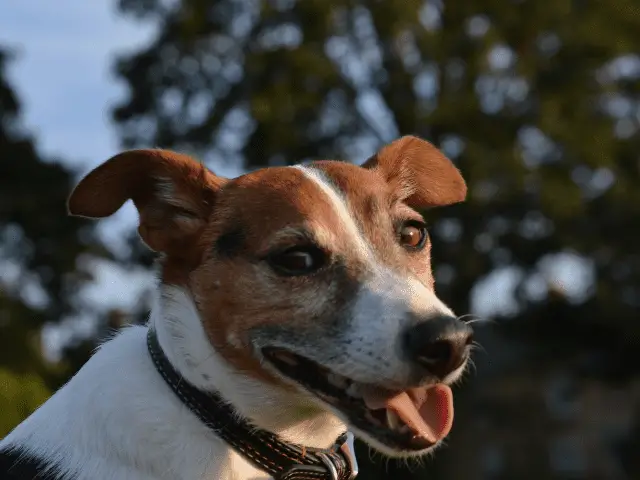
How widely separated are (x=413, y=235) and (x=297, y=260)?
566 millimetres

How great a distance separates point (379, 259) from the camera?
3.54m

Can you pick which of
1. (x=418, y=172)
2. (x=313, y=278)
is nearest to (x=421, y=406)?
(x=313, y=278)

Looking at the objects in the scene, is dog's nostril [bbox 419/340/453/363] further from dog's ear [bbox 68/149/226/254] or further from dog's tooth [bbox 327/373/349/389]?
dog's ear [bbox 68/149/226/254]

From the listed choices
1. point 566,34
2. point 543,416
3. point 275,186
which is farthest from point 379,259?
point 543,416

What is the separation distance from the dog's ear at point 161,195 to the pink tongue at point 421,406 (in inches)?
41.4

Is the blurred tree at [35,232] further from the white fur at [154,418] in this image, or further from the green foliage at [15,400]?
the white fur at [154,418]

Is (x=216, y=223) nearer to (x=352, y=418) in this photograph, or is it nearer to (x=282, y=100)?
(x=352, y=418)

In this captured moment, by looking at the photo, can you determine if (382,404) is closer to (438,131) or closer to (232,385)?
(232,385)

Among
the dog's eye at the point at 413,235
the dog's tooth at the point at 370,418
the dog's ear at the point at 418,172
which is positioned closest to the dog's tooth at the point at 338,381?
the dog's tooth at the point at 370,418

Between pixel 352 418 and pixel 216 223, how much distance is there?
1008 millimetres

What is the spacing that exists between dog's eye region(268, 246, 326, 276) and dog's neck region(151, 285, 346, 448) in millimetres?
375

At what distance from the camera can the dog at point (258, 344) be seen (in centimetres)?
325

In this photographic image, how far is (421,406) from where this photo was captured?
3.37 metres

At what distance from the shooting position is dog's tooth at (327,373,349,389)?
132 inches
